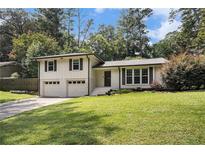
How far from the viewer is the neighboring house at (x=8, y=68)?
3503 centimetres

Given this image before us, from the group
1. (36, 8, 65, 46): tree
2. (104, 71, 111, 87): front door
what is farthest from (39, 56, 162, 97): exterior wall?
(36, 8, 65, 46): tree

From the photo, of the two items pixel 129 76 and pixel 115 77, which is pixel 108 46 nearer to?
pixel 115 77

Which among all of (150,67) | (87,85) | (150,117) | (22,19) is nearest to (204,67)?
(150,67)

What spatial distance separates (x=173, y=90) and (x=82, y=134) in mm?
14206

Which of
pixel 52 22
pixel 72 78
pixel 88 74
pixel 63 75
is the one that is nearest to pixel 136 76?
pixel 88 74

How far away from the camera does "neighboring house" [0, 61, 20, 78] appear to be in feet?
115

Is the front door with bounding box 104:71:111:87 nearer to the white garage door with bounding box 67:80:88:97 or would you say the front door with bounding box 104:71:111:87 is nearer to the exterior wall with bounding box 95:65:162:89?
the exterior wall with bounding box 95:65:162:89

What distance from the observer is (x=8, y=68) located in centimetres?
3578

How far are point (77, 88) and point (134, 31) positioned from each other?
19.1 meters

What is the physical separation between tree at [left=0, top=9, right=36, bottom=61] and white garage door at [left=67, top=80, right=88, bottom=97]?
18524 mm

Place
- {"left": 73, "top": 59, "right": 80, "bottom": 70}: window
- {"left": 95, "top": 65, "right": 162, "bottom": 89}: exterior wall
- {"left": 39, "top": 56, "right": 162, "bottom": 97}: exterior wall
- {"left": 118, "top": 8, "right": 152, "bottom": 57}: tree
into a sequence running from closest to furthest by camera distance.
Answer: {"left": 95, "top": 65, "right": 162, "bottom": 89}: exterior wall < {"left": 39, "top": 56, "right": 162, "bottom": 97}: exterior wall < {"left": 73, "top": 59, "right": 80, "bottom": 70}: window < {"left": 118, "top": 8, "right": 152, "bottom": 57}: tree

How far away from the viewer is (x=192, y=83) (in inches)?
840
